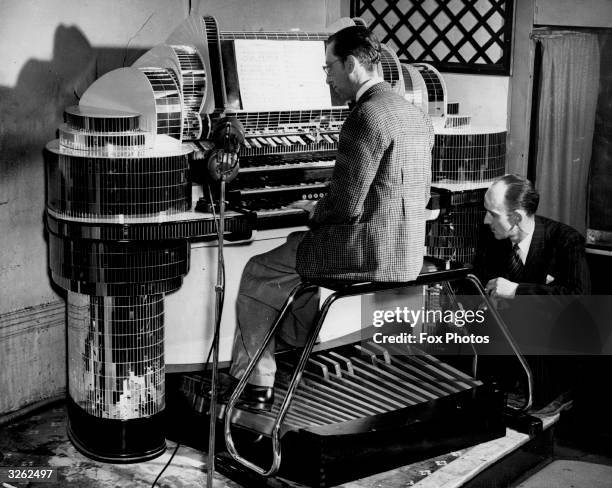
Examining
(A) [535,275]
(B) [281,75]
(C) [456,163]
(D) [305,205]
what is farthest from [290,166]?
(A) [535,275]

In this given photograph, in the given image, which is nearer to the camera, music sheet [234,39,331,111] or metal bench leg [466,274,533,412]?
metal bench leg [466,274,533,412]

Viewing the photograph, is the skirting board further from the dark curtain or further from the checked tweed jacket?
the dark curtain

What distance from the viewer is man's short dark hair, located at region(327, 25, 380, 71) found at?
419 centimetres

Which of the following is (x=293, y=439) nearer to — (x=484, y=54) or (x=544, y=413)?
(x=544, y=413)

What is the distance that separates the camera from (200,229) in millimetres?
4590

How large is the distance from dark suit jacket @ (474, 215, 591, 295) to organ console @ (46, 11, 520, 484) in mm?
470

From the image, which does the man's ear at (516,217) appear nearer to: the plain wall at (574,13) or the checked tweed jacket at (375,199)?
the checked tweed jacket at (375,199)

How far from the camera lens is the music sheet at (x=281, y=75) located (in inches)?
209

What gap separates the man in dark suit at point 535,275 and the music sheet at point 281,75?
1.10 m

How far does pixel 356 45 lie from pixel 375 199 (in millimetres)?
624

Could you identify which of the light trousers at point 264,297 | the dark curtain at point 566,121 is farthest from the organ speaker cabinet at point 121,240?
the dark curtain at point 566,121

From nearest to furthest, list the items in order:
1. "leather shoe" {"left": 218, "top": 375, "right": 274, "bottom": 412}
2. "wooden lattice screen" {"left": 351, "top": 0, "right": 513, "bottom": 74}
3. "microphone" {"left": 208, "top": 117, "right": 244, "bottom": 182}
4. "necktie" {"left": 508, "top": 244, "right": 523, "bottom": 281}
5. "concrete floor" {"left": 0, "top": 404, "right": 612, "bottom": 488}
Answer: "microphone" {"left": 208, "top": 117, "right": 244, "bottom": 182}, "concrete floor" {"left": 0, "top": 404, "right": 612, "bottom": 488}, "leather shoe" {"left": 218, "top": 375, "right": 274, "bottom": 412}, "necktie" {"left": 508, "top": 244, "right": 523, "bottom": 281}, "wooden lattice screen" {"left": 351, "top": 0, "right": 513, "bottom": 74}

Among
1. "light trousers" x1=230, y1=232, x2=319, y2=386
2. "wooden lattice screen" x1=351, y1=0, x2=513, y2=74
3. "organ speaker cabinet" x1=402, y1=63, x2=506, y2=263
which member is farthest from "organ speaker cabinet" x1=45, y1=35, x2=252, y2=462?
"wooden lattice screen" x1=351, y1=0, x2=513, y2=74

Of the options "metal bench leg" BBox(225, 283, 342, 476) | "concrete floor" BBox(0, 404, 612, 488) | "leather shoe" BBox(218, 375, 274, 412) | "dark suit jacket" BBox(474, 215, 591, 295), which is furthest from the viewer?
"dark suit jacket" BBox(474, 215, 591, 295)
